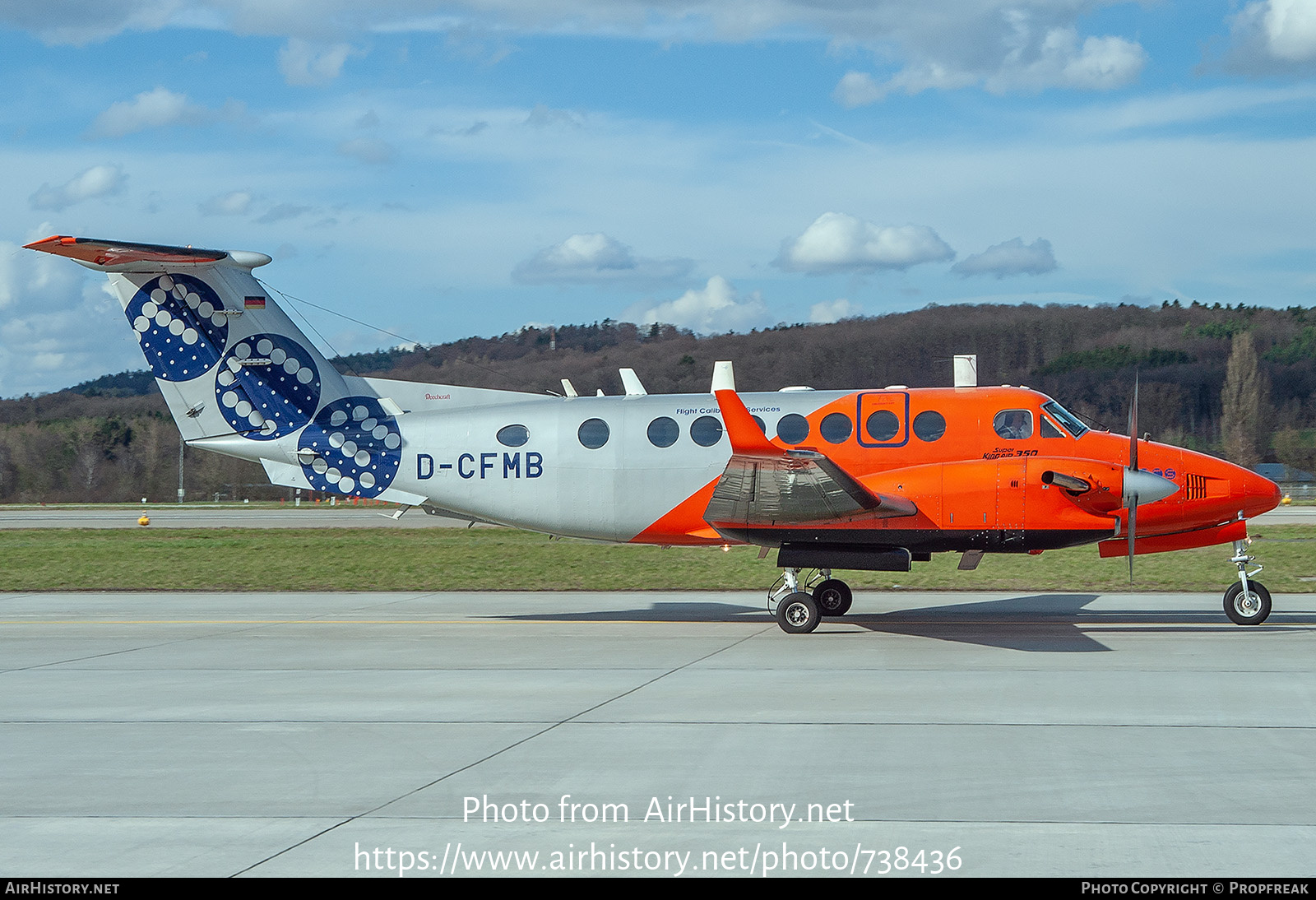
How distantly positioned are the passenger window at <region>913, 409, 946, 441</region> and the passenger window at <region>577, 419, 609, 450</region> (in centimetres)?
429

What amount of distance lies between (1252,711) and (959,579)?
1170cm

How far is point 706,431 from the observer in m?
15.4

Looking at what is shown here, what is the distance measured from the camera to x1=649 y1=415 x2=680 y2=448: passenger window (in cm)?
1546

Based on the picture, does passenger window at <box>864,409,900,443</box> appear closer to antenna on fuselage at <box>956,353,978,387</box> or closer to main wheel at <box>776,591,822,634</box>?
antenna on fuselage at <box>956,353,978,387</box>

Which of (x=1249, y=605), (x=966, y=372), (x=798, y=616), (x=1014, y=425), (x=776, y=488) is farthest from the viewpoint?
(x=966, y=372)

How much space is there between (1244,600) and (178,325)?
50.0ft

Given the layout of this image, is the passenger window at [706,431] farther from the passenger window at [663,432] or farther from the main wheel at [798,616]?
the main wheel at [798,616]

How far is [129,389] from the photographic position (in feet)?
400

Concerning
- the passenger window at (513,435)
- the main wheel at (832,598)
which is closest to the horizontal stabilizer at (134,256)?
the passenger window at (513,435)

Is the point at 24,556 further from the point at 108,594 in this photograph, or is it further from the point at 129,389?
the point at 129,389

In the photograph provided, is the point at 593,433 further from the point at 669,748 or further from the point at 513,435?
the point at 669,748

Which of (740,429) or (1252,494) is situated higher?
(740,429)

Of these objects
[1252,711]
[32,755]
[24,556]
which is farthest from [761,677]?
[24,556]

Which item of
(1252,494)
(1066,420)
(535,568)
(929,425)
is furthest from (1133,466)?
(535,568)
